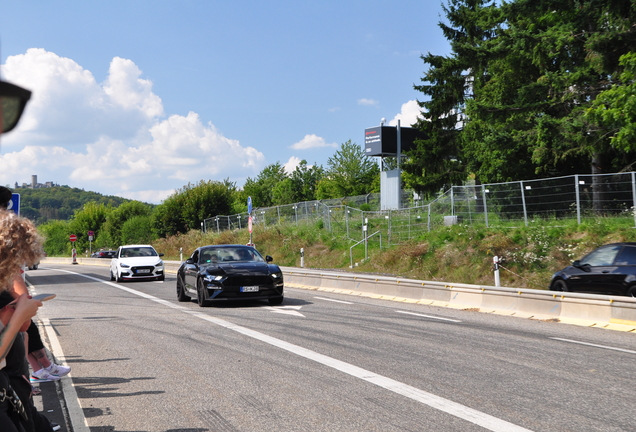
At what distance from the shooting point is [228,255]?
1605 centimetres

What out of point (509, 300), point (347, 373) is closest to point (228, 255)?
point (509, 300)

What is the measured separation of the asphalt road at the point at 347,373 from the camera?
5.37m

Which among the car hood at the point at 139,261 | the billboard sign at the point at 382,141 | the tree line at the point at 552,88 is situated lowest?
the car hood at the point at 139,261

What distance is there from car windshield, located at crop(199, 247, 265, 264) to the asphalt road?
2.99 meters

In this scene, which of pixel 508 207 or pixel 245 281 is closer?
pixel 245 281

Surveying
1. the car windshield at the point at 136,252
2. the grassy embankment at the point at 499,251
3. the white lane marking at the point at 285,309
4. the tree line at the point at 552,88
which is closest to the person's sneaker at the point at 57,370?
the white lane marking at the point at 285,309

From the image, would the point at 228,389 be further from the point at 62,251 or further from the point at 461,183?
the point at 62,251

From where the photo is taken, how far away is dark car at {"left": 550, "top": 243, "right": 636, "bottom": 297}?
12.5 m

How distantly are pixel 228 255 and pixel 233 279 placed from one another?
144 cm

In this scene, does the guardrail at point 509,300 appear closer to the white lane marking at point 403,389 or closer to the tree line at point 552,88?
the white lane marking at point 403,389

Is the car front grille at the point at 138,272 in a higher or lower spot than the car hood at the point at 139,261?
lower

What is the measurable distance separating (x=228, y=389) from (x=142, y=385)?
1.02 metres

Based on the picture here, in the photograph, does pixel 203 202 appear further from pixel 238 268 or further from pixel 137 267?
pixel 238 268

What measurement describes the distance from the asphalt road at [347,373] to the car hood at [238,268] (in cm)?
197
